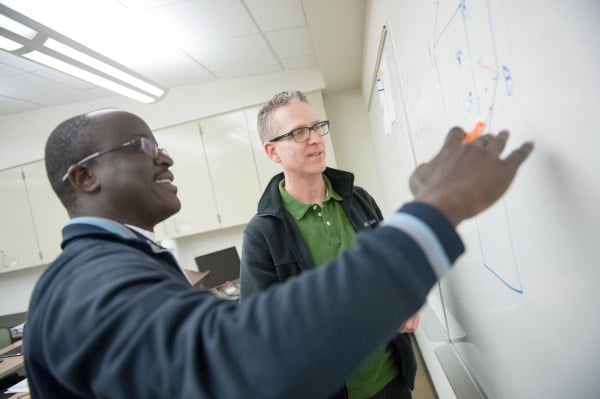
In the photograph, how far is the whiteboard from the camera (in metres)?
0.35

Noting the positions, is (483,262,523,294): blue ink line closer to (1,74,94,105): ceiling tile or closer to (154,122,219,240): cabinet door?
(154,122,219,240): cabinet door

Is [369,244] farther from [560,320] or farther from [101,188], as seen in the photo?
[101,188]

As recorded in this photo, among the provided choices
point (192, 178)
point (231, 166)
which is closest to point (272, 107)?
point (231, 166)

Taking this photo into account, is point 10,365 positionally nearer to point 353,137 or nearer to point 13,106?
point 13,106

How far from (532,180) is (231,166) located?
3.20 metres

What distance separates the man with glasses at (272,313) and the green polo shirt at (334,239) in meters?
0.72

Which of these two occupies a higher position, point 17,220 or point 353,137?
point 353,137

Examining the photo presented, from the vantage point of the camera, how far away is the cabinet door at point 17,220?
145 inches

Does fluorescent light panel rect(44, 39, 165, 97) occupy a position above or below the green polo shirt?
above

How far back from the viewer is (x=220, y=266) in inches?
130

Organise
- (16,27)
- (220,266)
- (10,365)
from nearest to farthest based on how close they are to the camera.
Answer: (16,27), (10,365), (220,266)

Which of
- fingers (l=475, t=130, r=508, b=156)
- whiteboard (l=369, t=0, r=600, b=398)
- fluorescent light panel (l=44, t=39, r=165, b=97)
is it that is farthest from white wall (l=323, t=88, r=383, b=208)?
fingers (l=475, t=130, r=508, b=156)

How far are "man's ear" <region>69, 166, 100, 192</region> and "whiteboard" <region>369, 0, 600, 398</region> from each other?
0.70 metres

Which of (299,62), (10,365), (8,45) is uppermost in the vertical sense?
(299,62)
